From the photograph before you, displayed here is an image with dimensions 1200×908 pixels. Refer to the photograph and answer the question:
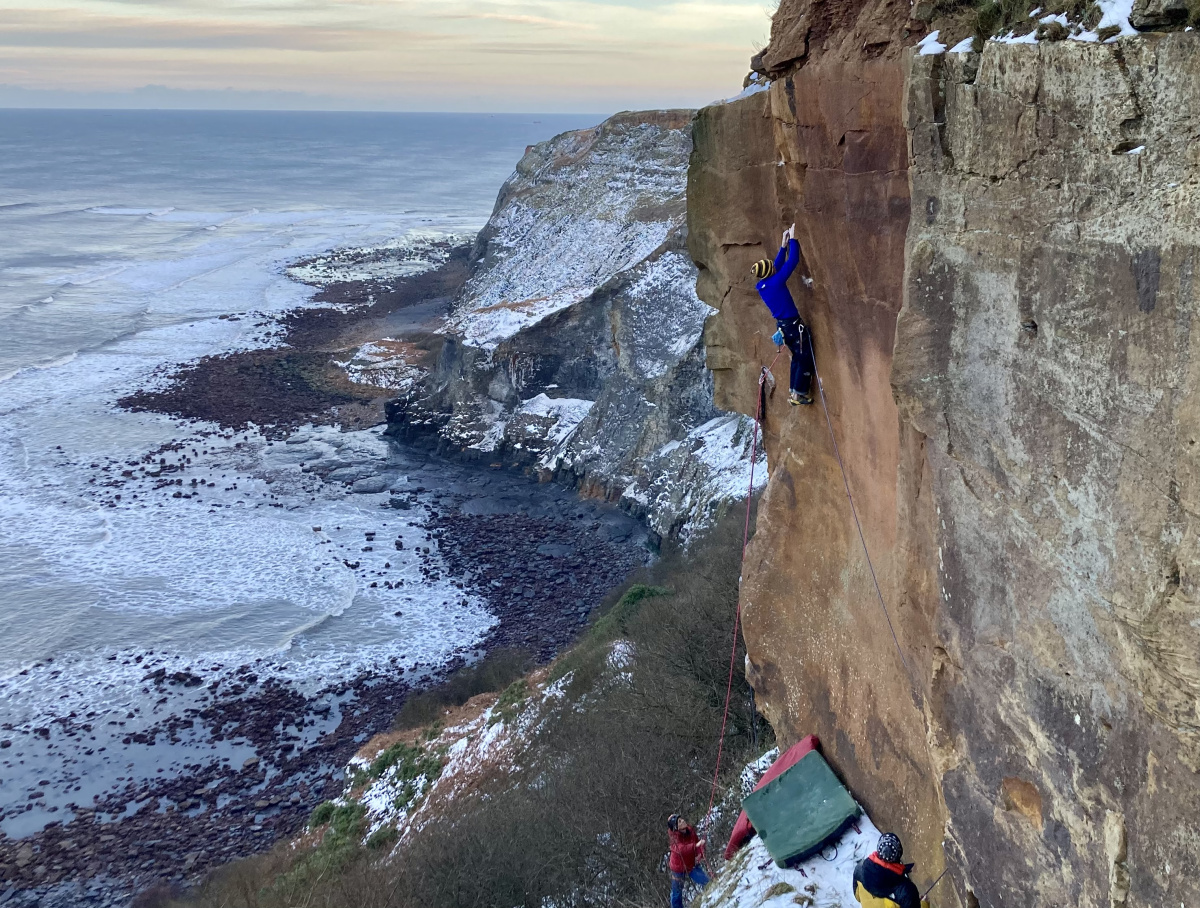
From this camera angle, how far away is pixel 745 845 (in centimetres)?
1050

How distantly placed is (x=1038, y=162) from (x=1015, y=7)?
3.98 feet

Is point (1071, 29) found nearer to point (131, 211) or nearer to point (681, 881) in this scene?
point (681, 881)

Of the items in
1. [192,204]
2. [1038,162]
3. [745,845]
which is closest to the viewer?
[1038,162]

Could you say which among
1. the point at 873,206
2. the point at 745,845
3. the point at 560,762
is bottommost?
the point at 560,762

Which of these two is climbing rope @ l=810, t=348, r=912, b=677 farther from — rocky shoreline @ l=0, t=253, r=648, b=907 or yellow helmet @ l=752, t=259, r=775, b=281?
rocky shoreline @ l=0, t=253, r=648, b=907

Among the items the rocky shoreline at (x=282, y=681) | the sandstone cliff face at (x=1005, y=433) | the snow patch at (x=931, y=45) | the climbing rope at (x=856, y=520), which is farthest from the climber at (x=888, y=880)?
the rocky shoreline at (x=282, y=681)

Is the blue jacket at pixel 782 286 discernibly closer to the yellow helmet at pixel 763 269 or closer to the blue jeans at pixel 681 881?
the yellow helmet at pixel 763 269

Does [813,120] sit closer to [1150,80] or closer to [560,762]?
[1150,80]

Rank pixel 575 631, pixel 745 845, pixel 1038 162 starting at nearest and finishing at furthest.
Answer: pixel 1038 162 < pixel 745 845 < pixel 575 631

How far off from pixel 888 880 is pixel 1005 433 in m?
3.58

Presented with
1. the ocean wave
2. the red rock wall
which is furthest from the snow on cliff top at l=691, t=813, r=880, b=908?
the ocean wave

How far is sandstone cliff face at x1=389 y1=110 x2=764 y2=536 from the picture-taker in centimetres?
3422

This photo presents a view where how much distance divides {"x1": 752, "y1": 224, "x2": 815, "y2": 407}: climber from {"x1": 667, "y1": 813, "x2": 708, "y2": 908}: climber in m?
5.11

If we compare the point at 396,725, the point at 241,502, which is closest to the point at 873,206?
the point at 396,725
